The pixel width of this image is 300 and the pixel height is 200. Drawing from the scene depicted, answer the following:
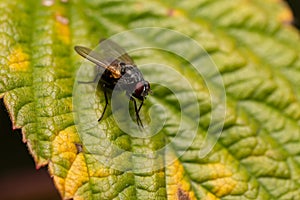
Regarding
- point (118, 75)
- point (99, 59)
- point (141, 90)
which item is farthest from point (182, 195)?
point (99, 59)

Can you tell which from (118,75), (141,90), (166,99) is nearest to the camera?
(141,90)

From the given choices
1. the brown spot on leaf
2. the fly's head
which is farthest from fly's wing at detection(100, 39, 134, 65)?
the brown spot on leaf

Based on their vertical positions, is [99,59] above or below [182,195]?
above

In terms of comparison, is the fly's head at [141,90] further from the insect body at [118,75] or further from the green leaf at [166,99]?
the green leaf at [166,99]

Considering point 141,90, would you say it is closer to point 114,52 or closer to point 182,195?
point 114,52

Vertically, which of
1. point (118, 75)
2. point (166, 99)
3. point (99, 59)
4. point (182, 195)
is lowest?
point (182, 195)

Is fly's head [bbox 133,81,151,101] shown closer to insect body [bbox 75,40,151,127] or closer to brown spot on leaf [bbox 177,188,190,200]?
insect body [bbox 75,40,151,127]

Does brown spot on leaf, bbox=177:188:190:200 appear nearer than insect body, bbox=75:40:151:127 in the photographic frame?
Yes

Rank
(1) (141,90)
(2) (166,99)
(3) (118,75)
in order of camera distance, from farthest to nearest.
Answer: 1. (2) (166,99)
2. (3) (118,75)
3. (1) (141,90)
